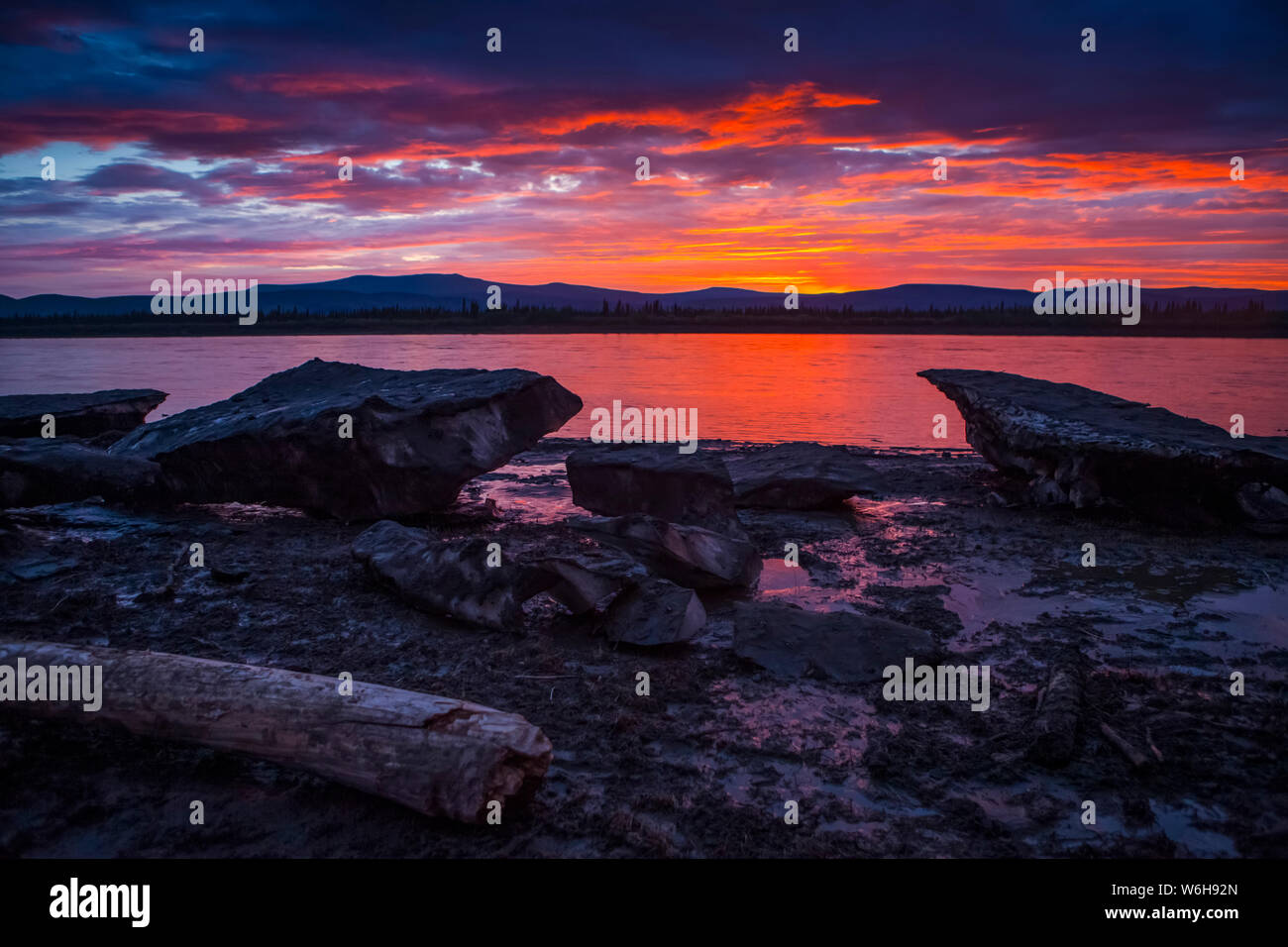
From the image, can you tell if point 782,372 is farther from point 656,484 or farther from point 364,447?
point 364,447

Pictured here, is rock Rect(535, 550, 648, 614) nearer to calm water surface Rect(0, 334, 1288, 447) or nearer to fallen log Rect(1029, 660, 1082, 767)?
fallen log Rect(1029, 660, 1082, 767)

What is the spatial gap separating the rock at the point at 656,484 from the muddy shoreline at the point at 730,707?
53 centimetres

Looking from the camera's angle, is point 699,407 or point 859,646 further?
point 699,407

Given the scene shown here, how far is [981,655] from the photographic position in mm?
4605

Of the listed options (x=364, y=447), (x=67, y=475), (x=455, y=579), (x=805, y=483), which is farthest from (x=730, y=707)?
(x=67, y=475)

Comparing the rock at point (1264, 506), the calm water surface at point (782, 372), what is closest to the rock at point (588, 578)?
the rock at point (1264, 506)

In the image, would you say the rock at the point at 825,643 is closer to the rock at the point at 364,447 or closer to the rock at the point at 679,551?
the rock at the point at 679,551

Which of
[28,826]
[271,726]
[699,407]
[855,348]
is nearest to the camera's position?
[28,826]

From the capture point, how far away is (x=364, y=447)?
6840 mm

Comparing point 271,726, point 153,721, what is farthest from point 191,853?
point 153,721

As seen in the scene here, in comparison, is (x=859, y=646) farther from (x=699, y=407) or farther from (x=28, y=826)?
(x=699, y=407)

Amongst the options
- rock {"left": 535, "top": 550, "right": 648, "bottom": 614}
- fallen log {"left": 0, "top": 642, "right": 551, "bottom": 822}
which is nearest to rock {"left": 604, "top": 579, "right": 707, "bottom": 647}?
rock {"left": 535, "top": 550, "right": 648, "bottom": 614}
